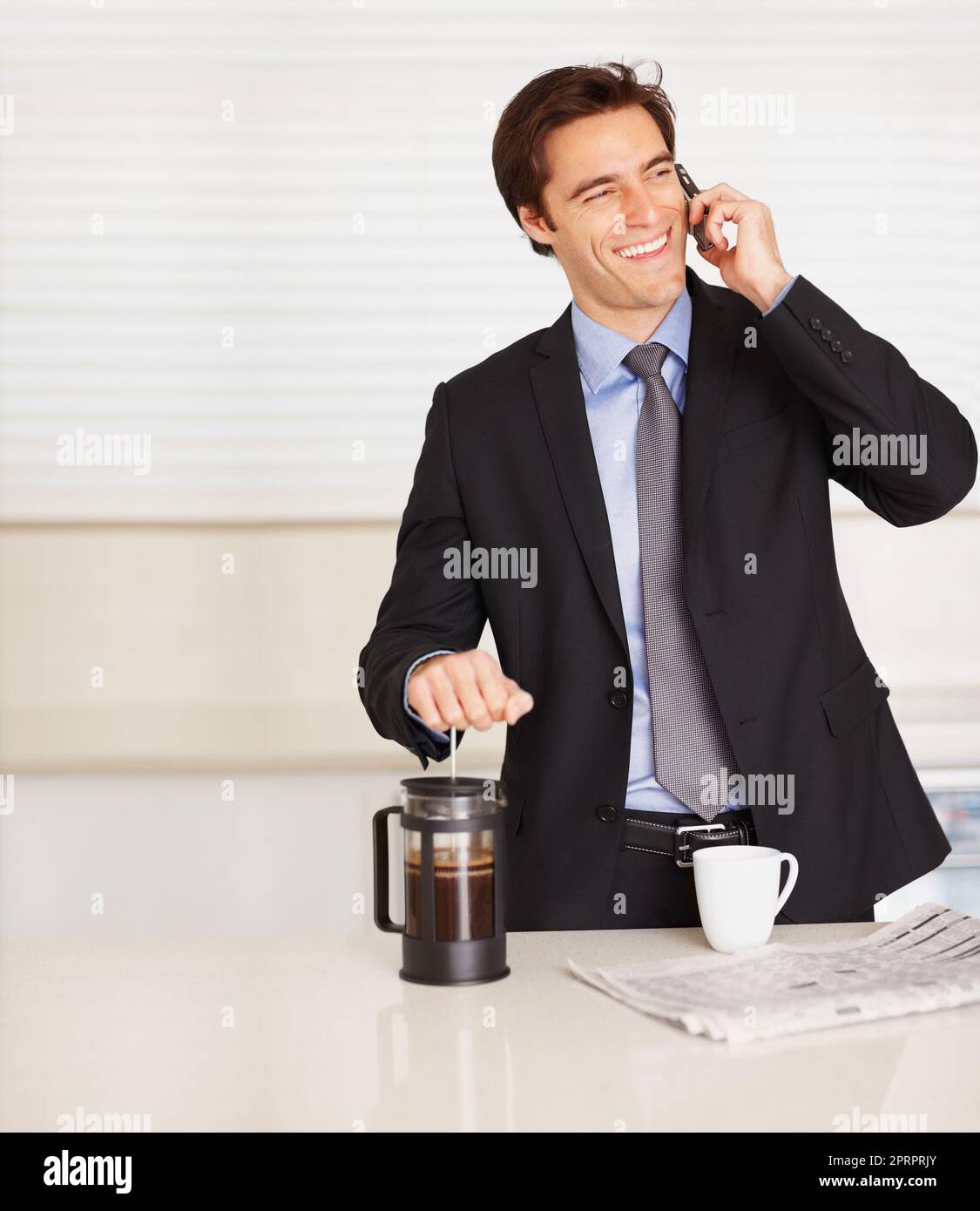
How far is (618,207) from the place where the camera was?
2090 mm

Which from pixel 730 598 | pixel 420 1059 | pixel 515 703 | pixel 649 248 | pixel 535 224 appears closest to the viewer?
pixel 420 1059

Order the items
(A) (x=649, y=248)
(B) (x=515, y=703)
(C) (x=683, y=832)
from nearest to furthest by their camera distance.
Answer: (B) (x=515, y=703), (C) (x=683, y=832), (A) (x=649, y=248)

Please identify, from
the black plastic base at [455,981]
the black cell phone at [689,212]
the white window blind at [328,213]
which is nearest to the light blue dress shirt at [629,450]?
the black cell phone at [689,212]

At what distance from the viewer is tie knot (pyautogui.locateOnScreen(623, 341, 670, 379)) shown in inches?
81.9

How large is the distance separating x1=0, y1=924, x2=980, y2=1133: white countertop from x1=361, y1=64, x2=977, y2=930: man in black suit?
1.39 ft

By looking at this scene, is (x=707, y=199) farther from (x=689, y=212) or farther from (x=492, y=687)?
(x=492, y=687)

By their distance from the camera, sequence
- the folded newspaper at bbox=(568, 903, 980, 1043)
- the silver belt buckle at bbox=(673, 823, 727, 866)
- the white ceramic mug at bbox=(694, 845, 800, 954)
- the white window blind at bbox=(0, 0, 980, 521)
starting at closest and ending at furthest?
the folded newspaper at bbox=(568, 903, 980, 1043)
the white ceramic mug at bbox=(694, 845, 800, 954)
the silver belt buckle at bbox=(673, 823, 727, 866)
the white window blind at bbox=(0, 0, 980, 521)

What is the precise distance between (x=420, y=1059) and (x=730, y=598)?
0.95 meters

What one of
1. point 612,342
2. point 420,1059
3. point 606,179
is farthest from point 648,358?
point 420,1059

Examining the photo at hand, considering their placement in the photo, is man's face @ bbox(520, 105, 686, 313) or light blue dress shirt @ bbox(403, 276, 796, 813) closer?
light blue dress shirt @ bbox(403, 276, 796, 813)

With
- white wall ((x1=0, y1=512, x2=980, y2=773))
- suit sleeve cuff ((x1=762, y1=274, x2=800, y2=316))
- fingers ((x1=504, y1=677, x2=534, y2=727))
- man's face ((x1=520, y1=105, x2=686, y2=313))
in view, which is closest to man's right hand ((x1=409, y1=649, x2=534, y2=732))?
fingers ((x1=504, y1=677, x2=534, y2=727))

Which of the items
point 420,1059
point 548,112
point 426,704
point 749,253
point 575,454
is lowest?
point 420,1059

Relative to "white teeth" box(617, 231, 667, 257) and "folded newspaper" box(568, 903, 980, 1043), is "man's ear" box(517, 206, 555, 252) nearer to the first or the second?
"white teeth" box(617, 231, 667, 257)
